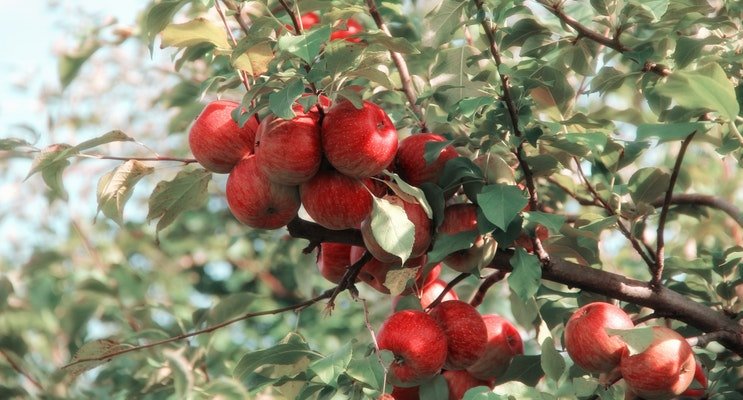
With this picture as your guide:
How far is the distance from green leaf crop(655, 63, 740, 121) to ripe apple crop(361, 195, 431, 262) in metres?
0.40

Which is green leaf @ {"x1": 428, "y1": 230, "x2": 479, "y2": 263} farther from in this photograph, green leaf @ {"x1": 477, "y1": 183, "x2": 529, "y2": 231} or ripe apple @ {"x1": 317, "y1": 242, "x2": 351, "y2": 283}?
ripe apple @ {"x1": 317, "y1": 242, "x2": 351, "y2": 283}

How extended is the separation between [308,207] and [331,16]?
293 millimetres

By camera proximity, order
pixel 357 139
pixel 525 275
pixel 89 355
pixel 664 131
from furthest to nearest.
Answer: pixel 89 355, pixel 525 275, pixel 357 139, pixel 664 131

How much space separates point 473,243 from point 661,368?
0.32m

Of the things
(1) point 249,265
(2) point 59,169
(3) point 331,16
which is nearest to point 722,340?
(3) point 331,16

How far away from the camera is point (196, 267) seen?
10.6 ft

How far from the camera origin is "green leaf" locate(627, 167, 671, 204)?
1639 millimetres

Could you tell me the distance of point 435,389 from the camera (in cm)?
148

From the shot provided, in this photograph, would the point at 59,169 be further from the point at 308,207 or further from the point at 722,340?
the point at 722,340

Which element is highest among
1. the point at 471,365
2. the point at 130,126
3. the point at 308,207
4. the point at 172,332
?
the point at 308,207

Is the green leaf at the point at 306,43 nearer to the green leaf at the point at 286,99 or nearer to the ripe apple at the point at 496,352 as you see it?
the green leaf at the point at 286,99

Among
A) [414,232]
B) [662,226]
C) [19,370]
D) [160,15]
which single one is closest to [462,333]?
[414,232]

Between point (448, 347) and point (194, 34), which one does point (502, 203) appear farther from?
point (194, 34)

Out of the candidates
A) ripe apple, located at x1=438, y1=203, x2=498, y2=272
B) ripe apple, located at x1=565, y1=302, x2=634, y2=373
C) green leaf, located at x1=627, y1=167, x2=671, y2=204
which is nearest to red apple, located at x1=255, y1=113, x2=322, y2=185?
ripe apple, located at x1=438, y1=203, x2=498, y2=272
